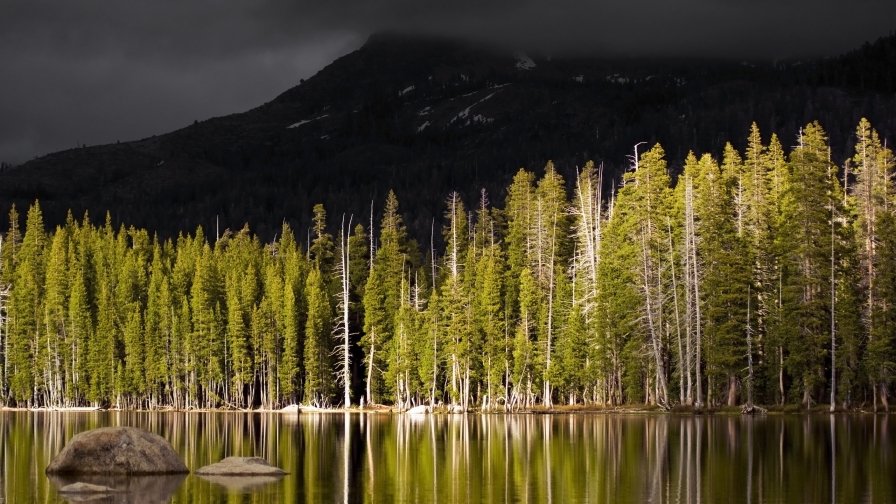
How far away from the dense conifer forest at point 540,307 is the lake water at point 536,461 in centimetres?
1135

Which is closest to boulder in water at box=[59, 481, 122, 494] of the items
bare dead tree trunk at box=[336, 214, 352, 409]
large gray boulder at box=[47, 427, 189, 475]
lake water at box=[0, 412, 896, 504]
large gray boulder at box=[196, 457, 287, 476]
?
lake water at box=[0, 412, 896, 504]

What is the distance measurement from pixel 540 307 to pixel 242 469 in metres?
57.3

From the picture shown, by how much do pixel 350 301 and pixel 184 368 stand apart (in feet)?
57.2

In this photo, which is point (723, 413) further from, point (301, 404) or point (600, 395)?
point (301, 404)

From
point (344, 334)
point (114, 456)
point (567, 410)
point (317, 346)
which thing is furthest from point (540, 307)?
point (114, 456)

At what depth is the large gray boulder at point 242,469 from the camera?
37.2 metres

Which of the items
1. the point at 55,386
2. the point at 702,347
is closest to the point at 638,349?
the point at 702,347

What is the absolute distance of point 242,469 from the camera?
37.4 meters

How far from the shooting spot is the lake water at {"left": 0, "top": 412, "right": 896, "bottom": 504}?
105ft

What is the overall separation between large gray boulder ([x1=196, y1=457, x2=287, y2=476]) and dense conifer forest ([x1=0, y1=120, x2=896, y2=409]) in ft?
145

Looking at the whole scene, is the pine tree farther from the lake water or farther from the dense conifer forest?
the lake water

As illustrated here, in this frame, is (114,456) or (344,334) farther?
(344,334)

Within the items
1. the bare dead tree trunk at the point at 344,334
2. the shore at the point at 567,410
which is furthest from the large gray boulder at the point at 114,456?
the bare dead tree trunk at the point at 344,334

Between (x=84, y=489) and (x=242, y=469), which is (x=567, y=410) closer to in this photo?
(x=242, y=469)
